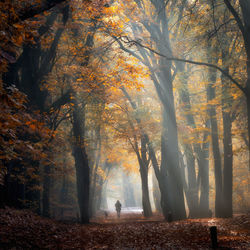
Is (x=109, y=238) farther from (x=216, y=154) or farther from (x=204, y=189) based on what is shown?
(x=204, y=189)

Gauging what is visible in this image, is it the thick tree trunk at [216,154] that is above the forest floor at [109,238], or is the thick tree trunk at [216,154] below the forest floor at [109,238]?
above

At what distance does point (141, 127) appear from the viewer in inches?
685

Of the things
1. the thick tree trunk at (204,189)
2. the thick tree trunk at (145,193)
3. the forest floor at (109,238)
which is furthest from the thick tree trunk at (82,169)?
the thick tree trunk at (145,193)

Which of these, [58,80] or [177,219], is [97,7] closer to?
[58,80]

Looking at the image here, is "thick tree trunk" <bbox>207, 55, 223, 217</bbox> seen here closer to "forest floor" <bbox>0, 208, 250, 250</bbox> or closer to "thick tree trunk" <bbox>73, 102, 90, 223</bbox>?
"forest floor" <bbox>0, 208, 250, 250</bbox>

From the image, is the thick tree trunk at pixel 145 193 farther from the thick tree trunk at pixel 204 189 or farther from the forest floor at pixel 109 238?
the forest floor at pixel 109 238

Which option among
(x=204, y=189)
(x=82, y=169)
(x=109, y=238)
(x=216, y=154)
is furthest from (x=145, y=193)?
(x=109, y=238)

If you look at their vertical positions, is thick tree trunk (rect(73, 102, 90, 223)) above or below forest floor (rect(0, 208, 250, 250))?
above

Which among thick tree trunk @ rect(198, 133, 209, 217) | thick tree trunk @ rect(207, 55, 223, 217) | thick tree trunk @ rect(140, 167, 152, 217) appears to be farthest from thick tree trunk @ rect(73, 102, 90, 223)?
thick tree trunk @ rect(140, 167, 152, 217)

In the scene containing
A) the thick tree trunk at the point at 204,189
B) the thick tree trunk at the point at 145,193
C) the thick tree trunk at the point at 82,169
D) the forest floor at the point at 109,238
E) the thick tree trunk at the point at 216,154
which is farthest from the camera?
the thick tree trunk at the point at 145,193

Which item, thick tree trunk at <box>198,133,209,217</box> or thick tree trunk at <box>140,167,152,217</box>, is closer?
thick tree trunk at <box>198,133,209,217</box>

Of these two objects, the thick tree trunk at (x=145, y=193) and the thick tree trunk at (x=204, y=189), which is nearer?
the thick tree trunk at (x=204, y=189)

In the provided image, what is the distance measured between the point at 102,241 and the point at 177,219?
21.7 feet

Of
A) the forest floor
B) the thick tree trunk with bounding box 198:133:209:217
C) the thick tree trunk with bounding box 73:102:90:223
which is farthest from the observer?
the thick tree trunk with bounding box 198:133:209:217
